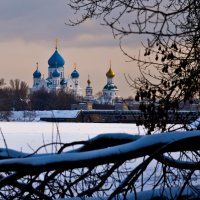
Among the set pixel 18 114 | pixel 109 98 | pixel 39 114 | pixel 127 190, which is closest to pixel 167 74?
pixel 127 190

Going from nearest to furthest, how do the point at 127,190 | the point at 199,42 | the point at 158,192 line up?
the point at 127,190 → the point at 158,192 → the point at 199,42

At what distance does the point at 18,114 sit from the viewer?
69.2 meters

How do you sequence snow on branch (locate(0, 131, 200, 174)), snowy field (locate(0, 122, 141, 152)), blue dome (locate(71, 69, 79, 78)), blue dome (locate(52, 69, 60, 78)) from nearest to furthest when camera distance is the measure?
snow on branch (locate(0, 131, 200, 174)) → snowy field (locate(0, 122, 141, 152)) → blue dome (locate(52, 69, 60, 78)) → blue dome (locate(71, 69, 79, 78))

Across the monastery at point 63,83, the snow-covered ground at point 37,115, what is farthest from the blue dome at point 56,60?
the snow-covered ground at point 37,115

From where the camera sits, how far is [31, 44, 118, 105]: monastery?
8103cm

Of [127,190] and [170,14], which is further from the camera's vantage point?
[170,14]

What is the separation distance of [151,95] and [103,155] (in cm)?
464

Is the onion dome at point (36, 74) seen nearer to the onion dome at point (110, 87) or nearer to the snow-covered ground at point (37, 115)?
the onion dome at point (110, 87)

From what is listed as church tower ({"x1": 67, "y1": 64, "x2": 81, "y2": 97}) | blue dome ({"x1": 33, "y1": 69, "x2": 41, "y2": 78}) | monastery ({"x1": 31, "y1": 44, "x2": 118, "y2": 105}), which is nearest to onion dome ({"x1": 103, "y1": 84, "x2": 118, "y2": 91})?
monastery ({"x1": 31, "y1": 44, "x2": 118, "y2": 105})

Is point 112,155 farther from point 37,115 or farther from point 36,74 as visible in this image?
point 36,74

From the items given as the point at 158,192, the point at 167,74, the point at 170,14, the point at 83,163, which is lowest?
the point at 158,192

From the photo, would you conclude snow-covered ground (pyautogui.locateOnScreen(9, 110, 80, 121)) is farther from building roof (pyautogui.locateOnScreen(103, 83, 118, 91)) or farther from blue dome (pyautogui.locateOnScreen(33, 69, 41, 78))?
blue dome (pyautogui.locateOnScreen(33, 69, 41, 78))

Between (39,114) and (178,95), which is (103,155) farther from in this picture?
(39,114)

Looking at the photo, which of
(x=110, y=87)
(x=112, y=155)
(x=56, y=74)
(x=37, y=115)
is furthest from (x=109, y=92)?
(x=112, y=155)
